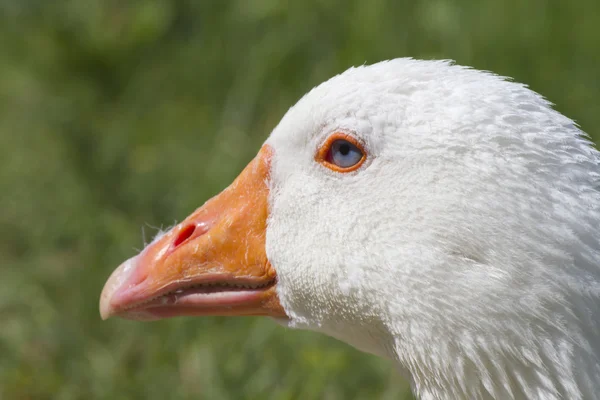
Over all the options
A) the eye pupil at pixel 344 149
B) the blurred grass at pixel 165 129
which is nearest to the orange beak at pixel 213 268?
the eye pupil at pixel 344 149

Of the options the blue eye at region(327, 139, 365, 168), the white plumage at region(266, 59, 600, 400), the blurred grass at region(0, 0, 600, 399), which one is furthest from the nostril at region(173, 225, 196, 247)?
the blurred grass at region(0, 0, 600, 399)

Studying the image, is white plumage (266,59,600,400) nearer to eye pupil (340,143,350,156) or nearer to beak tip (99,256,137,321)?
eye pupil (340,143,350,156)

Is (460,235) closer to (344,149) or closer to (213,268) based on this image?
(344,149)

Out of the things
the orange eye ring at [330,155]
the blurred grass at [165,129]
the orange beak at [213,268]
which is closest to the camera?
the orange eye ring at [330,155]

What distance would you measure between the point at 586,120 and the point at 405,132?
10.4 ft

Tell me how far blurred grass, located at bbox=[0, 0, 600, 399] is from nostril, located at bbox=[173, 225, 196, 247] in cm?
130

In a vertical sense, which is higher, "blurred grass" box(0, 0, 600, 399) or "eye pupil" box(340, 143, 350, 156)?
"eye pupil" box(340, 143, 350, 156)

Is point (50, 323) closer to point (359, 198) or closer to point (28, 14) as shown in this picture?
point (359, 198)

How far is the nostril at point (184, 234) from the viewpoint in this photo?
2.87 meters

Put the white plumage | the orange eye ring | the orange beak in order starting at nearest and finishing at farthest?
the white plumage, the orange eye ring, the orange beak

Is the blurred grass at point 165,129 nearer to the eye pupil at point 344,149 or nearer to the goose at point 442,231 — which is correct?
the goose at point 442,231

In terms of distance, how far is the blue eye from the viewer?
8.13 feet

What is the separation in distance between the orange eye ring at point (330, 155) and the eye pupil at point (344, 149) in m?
0.02

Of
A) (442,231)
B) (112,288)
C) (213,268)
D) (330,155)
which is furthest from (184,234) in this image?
(442,231)
